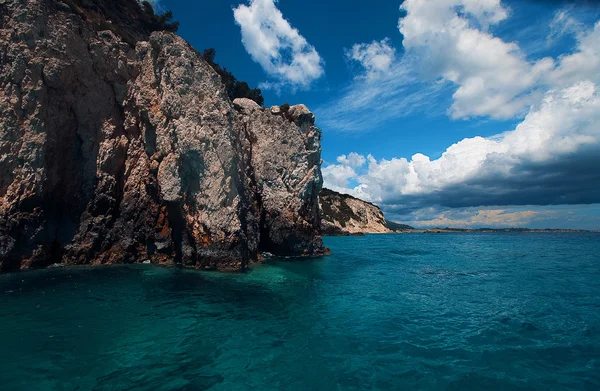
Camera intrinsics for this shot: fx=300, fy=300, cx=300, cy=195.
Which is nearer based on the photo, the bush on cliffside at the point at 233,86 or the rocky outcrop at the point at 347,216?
the bush on cliffside at the point at 233,86

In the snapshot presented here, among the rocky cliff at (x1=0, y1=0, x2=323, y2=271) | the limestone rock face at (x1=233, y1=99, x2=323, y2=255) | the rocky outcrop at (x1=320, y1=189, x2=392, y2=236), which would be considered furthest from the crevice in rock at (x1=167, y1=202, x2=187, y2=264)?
the rocky outcrop at (x1=320, y1=189, x2=392, y2=236)

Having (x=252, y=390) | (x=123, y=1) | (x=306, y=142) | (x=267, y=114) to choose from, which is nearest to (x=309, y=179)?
(x=306, y=142)

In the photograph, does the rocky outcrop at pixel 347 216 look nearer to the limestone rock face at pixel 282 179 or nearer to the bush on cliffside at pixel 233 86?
the bush on cliffside at pixel 233 86

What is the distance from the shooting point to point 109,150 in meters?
27.1

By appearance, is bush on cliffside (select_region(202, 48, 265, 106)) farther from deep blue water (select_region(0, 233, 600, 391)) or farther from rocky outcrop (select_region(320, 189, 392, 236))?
rocky outcrop (select_region(320, 189, 392, 236))

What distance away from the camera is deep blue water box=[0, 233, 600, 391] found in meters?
8.75

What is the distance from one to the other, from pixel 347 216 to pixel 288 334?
104500 millimetres

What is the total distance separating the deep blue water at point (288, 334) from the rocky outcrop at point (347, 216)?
84.3 meters

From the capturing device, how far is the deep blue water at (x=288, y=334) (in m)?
8.75

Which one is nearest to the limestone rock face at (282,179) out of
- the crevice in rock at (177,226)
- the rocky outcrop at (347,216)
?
the crevice in rock at (177,226)

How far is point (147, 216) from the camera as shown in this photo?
28.0 metres

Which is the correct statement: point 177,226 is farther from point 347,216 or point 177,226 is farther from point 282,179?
point 347,216

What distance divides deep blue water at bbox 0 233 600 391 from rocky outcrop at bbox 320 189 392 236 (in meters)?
84.3

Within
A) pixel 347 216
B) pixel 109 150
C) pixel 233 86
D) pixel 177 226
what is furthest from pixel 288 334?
pixel 347 216
